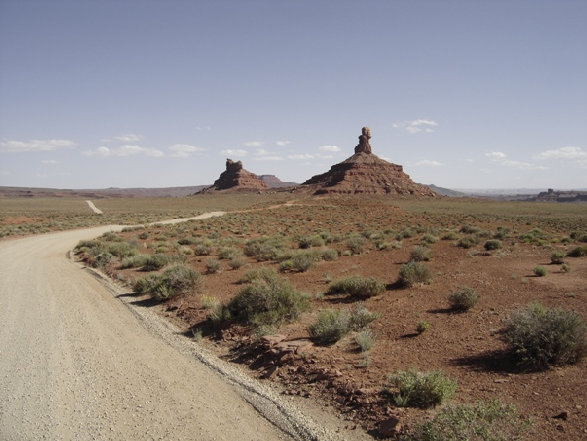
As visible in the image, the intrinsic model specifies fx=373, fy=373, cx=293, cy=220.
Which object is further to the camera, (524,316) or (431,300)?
(431,300)

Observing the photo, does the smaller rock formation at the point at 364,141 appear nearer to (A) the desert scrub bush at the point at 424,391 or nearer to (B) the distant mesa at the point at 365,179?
(B) the distant mesa at the point at 365,179

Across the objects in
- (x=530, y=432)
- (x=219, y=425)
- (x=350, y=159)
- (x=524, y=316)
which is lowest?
(x=219, y=425)

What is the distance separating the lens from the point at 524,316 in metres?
7.32

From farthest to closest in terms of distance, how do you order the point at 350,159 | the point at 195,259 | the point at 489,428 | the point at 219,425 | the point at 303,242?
the point at 350,159 < the point at 303,242 < the point at 195,259 < the point at 219,425 < the point at 489,428

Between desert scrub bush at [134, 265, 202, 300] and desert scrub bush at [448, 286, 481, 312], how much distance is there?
8500 millimetres

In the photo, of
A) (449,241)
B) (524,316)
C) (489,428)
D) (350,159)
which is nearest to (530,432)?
(489,428)

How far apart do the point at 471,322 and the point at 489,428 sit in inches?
210

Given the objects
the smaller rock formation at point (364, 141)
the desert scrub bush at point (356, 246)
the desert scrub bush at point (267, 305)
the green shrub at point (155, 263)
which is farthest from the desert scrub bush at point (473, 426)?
the smaller rock formation at point (364, 141)

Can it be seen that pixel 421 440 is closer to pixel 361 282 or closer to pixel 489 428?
pixel 489 428

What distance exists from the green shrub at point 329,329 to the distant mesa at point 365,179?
103m

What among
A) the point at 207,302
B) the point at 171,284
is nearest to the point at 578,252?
the point at 207,302

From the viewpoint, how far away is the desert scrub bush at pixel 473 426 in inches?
175

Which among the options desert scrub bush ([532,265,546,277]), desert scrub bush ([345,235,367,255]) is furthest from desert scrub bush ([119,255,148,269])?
desert scrub bush ([532,265,546,277])

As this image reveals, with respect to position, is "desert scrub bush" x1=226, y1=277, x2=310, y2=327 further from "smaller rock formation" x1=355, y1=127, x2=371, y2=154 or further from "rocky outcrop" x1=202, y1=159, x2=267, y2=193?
"rocky outcrop" x1=202, y1=159, x2=267, y2=193
